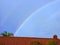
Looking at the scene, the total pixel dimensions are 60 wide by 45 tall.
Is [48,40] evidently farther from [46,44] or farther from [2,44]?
[2,44]

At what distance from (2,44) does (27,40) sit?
2652 millimetres

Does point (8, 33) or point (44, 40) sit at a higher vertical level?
point (8, 33)

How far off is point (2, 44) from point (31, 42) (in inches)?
120

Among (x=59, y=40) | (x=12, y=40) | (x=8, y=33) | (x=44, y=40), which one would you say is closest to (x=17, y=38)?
(x=12, y=40)

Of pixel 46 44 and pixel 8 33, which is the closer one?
pixel 46 44

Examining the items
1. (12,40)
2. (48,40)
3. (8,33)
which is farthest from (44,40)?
(8,33)

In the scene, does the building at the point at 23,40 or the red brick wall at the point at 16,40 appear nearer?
the building at the point at 23,40

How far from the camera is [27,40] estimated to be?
19125 mm

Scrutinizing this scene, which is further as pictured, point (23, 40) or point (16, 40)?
point (16, 40)

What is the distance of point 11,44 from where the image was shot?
760 inches

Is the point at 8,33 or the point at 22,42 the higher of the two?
the point at 8,33

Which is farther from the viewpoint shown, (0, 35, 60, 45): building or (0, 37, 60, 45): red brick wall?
(0, 37, 60, 45): red brick wall

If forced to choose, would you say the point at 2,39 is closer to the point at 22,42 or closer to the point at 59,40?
the point at 22,42

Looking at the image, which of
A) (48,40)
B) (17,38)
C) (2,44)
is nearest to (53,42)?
(48,40)
